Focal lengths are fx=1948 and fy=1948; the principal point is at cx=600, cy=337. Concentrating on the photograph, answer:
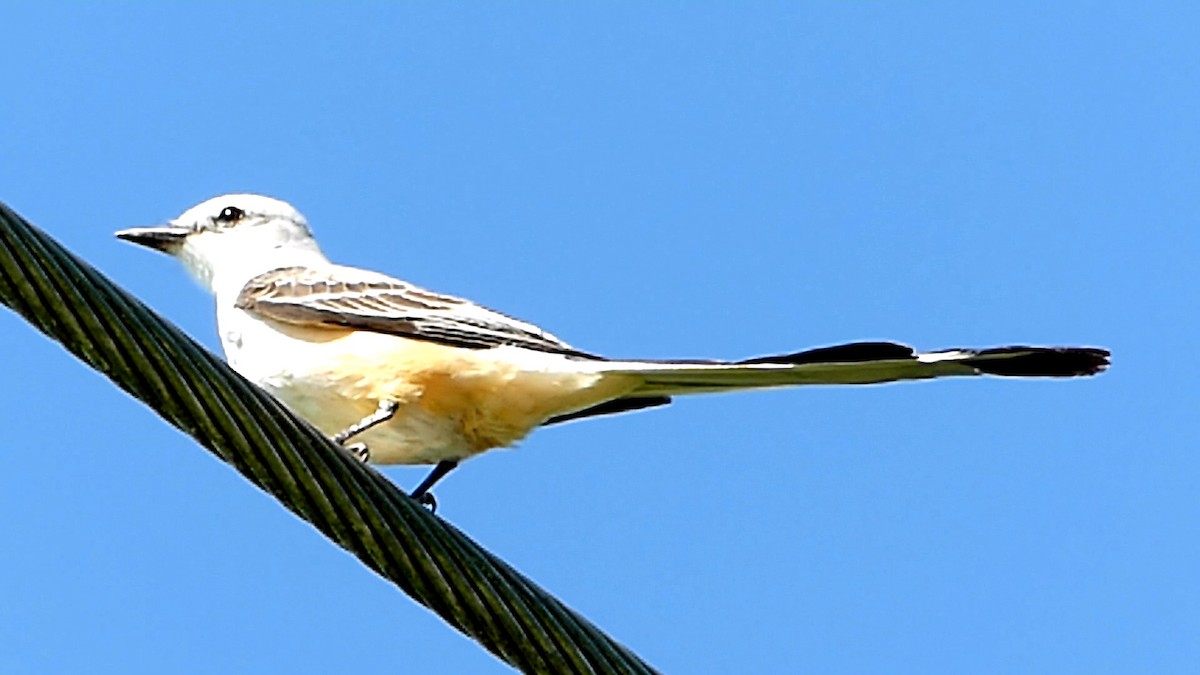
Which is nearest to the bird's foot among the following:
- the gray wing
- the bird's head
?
the gray wing

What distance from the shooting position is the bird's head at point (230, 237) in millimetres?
6613

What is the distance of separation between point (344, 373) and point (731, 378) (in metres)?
1.24

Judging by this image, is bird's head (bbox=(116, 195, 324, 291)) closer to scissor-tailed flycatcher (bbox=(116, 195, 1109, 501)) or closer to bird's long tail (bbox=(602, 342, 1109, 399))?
scissor-tailed flycatcher (bbox=(116, 195, 1109, 501))

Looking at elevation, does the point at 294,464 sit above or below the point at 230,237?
below

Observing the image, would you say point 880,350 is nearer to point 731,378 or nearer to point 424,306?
point 731,378

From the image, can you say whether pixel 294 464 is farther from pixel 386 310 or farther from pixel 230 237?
pixel 230 237

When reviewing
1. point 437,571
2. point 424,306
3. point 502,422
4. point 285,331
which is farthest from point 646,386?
point 437,571

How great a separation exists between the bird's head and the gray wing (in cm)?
66

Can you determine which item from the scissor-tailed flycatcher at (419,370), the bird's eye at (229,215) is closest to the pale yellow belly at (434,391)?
the scissor-tailed flycatcher at (419,370)

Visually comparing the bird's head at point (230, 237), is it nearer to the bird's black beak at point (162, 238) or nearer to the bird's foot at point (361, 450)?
the bird's black beak at point (162, 238)

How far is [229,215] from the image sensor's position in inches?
268

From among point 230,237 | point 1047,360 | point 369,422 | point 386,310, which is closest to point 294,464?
point 1047,360

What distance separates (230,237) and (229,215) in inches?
4.5

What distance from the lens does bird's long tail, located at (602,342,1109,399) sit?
4273mm
